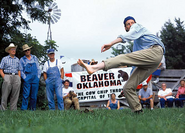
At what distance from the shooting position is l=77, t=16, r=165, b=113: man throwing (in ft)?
13.2

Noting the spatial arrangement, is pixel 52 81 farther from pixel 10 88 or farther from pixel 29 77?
pixel 10 88

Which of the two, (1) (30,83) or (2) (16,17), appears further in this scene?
(2) (16,17)

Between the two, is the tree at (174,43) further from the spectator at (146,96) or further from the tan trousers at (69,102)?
the tan trousers at (69,102)

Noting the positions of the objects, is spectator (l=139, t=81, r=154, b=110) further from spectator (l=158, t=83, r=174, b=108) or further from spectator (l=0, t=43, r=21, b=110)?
spectator (l=0, t=43, r=21, b=110)

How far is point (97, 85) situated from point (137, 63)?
8201mm

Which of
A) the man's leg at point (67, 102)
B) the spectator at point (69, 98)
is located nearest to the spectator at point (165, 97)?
the spectator at point (69, 98)

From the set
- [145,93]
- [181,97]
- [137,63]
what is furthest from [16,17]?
[137,63]

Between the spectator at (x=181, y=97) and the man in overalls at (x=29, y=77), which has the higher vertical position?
the man in overalls at (x=29, y=77)

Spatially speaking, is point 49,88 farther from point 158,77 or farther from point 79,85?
point 158,77

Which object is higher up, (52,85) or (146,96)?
(52,85)

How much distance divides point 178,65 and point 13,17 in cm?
2537

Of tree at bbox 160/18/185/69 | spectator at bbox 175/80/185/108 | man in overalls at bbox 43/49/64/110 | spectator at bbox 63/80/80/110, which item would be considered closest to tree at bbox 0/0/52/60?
spectator at bbox 63/80/80/110

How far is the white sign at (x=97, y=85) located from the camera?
12.2 m

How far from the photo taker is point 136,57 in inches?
164
